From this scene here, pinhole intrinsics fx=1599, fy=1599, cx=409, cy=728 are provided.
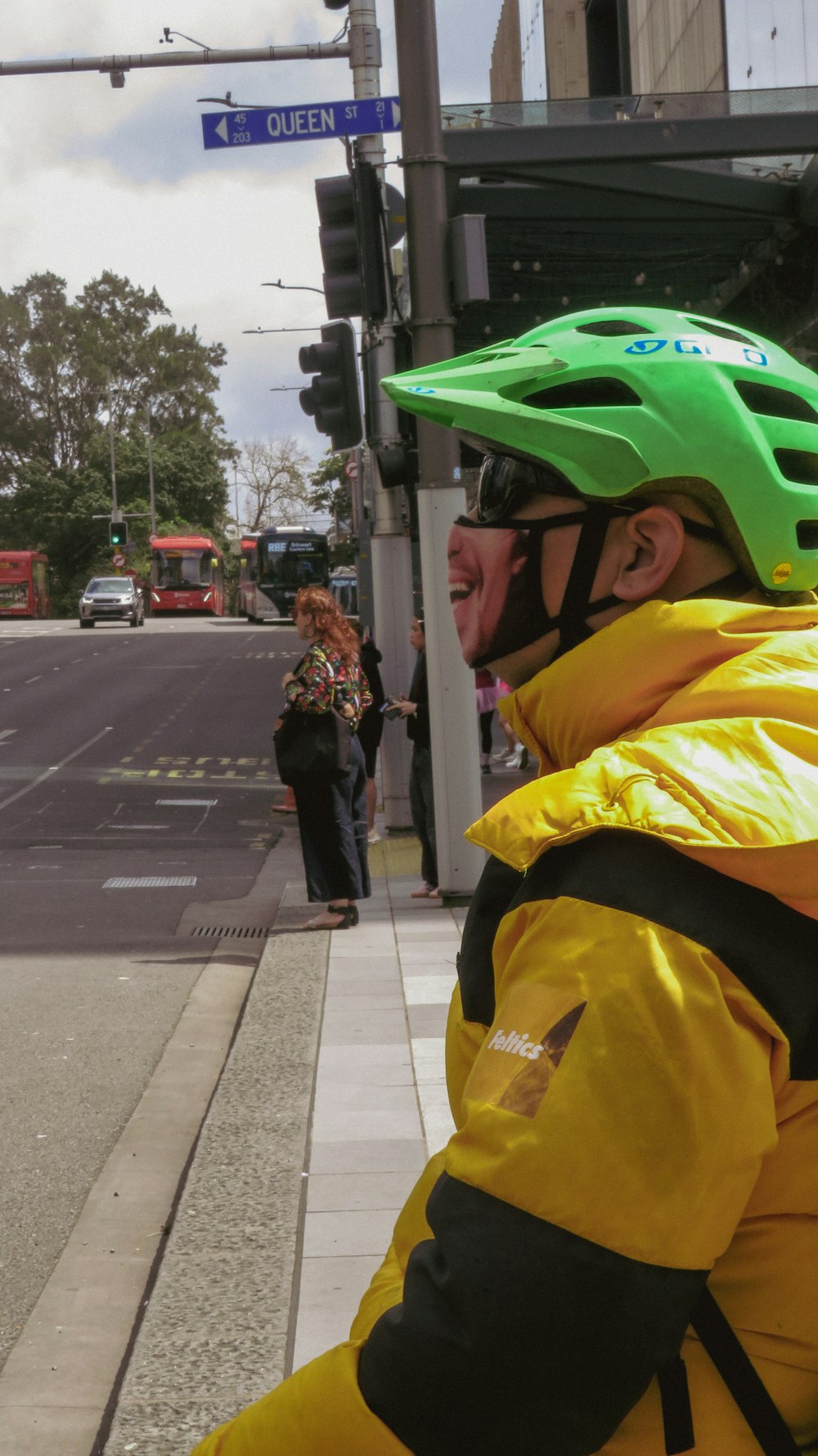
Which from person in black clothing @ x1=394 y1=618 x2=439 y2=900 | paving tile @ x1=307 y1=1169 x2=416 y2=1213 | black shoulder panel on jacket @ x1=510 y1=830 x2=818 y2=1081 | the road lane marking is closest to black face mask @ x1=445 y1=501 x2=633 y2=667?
black shoulder panel on jacket @ x1=510 y1=830 x2=818 y2=1081

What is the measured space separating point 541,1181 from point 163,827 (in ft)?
44.8

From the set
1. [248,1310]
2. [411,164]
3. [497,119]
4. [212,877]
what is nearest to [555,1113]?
[248,1310]

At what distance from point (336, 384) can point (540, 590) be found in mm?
8879

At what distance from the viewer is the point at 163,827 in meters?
14.5

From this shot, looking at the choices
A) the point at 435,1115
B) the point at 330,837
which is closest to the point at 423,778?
the point at 330,837

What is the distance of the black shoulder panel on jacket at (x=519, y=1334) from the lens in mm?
1044

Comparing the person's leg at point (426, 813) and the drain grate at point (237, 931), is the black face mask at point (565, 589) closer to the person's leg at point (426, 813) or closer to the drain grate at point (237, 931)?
the drain grate at point (237, 931)

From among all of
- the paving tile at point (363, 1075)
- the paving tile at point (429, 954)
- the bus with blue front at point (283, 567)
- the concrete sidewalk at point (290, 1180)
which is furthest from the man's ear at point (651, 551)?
the bus with blue front at point (283, 567)

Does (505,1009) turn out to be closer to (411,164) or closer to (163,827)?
(411,164)

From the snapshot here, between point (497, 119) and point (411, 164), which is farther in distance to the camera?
point (497, 119)

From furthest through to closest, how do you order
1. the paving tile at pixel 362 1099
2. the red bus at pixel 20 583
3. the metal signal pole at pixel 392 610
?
the red bus at pixel 20 583 < the metal signal pole at pixel 392 610 < the paving tile at pixel 362 1099

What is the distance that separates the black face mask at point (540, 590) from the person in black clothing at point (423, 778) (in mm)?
8346

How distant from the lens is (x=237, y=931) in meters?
9.52

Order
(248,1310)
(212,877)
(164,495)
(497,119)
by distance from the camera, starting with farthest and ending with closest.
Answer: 1. (164,495)
2. (212,877)
3. (497,119)
4. (248,1310)
